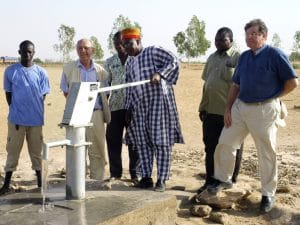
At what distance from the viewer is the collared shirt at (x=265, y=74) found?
14.3 ft

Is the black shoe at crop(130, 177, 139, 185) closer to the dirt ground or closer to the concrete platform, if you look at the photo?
the dirt ground

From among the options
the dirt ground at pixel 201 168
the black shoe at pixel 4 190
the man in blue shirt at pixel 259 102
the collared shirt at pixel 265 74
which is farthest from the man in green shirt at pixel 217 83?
the black shoe at pixel 4 190

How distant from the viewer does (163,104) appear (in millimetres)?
4770

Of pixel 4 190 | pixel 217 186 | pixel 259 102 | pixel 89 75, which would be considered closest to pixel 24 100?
pixel 89 75

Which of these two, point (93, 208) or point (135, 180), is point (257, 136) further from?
point (93, 208)

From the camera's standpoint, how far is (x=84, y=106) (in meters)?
3.80

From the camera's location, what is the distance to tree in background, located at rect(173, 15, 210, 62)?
4766 cm

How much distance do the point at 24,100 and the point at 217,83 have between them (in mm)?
1971

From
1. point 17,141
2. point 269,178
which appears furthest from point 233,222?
point 17,141

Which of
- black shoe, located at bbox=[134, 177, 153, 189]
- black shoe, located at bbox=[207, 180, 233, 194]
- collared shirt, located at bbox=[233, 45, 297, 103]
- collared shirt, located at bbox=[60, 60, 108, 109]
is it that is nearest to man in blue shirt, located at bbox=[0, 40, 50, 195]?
collared shirt, located at bbox=[60, 60, 108, 109]

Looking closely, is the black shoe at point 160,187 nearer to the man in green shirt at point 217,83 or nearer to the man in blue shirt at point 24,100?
the man in green shirt at point 217,83

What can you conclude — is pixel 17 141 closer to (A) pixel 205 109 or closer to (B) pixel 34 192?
(B) pixel 34 192

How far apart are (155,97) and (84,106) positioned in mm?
1114

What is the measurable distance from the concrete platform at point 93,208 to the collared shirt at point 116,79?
1.17 meters
